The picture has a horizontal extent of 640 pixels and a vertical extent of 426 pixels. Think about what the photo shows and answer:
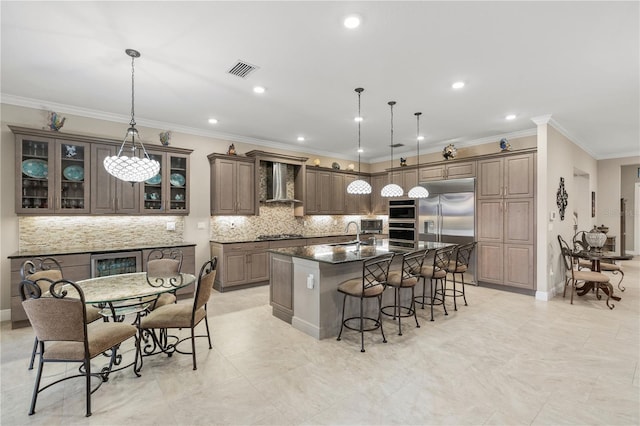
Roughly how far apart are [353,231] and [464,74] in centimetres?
523

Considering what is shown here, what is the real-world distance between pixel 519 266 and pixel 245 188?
510cm

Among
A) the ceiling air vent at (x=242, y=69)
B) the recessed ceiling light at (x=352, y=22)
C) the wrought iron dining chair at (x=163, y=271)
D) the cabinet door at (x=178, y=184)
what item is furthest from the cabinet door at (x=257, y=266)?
the recessed ceiling light at (x=352, y=22)

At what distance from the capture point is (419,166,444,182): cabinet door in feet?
20.6

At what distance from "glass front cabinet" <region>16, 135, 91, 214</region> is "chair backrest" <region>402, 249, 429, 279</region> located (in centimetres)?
447

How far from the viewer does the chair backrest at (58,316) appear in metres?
2.08

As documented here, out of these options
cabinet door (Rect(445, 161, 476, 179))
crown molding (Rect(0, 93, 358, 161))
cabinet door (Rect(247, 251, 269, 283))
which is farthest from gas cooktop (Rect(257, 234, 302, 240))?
cabinet door (Rect(445, 161, 476, 179))

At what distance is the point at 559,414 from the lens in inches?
84.9

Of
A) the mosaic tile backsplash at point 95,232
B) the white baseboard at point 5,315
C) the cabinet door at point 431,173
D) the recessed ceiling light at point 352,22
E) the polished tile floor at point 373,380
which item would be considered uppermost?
the recessed ceiling light at point 352,22

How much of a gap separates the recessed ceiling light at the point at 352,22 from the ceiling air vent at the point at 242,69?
1.17 metres

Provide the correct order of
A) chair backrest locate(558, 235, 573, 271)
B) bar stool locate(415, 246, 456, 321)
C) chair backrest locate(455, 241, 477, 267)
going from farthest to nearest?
chair backrest locate(558, 235, 573, 271) → chair backrest locate(455, 241, 477, 267) → bar stool locate(415, 246, 456, 321)

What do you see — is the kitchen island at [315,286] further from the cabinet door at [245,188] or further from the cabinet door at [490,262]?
the cabinet door at [490,262]

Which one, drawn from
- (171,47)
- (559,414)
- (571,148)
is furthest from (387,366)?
(571,148)


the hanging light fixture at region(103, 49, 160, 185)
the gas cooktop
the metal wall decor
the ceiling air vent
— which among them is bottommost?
the gas cooktop

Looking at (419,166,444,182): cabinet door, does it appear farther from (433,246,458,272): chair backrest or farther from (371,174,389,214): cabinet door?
(433,246,458,272): chair backrest
